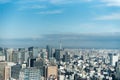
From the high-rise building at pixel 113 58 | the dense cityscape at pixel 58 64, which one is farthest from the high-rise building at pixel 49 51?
the high-rise building at pixel 113 58

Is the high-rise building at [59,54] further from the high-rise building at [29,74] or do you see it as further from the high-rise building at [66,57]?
the high-rise building at [29,74]

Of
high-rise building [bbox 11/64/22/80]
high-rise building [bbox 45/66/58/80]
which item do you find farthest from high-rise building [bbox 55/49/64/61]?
high-rise building [bbox 11/64/22/80]

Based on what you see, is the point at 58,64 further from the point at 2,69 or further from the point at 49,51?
the point at 2,69

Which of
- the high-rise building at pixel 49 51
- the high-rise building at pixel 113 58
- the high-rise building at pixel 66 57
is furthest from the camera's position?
the high-rise building at pixel 66 57

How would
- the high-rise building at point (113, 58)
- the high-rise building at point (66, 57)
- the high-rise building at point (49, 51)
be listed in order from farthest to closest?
the high-rise building at point (66, 57) → the high-rise building at point (49, 51) → the high-rise building at point (113, 58)

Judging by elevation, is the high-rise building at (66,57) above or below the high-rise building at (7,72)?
above

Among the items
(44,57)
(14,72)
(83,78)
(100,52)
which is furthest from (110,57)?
(14,72)

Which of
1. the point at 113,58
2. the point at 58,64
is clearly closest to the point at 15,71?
the point at 58,64

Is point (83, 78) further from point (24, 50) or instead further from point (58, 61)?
point (24, 50)

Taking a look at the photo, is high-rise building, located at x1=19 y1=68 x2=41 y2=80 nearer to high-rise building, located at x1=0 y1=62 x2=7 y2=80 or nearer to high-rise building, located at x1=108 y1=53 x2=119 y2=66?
high-rise building, located at x1=0 y1=62 x2=7 y2=80
